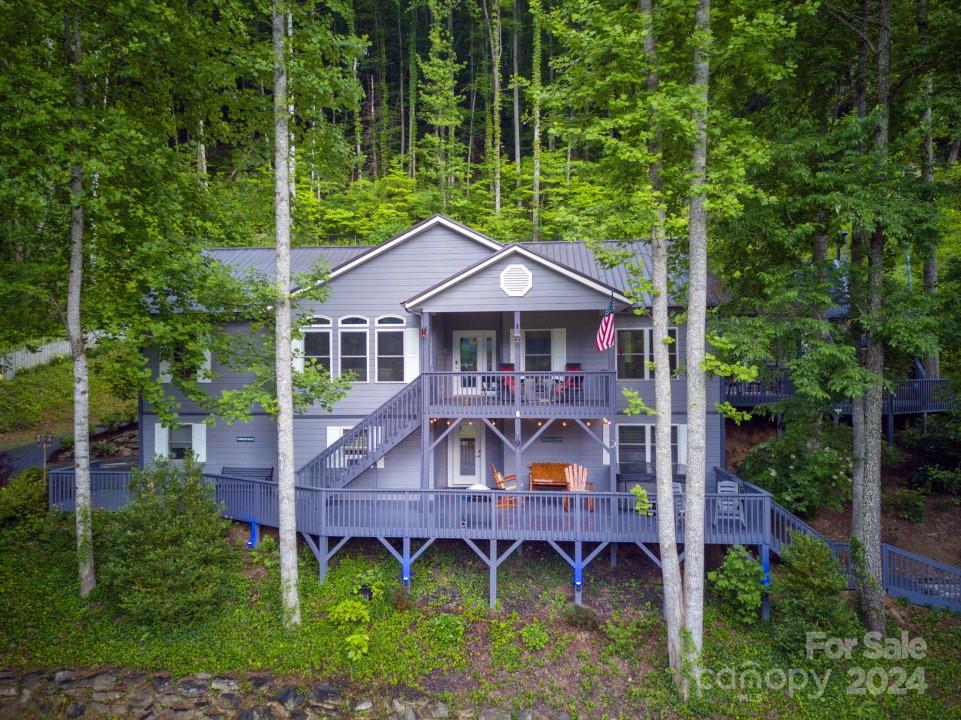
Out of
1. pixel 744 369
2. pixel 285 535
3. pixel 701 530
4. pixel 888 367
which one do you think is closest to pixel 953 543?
pixel 888 367

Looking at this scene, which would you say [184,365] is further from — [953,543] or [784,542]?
[953,543]

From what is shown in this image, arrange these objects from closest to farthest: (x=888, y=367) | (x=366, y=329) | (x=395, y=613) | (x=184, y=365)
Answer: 1. (x=395, y=613)
2. (x=888, y=367)
3. (x=184, y=365)
4. (x=366, y=329)

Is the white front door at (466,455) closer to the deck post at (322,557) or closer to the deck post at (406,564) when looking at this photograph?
the deck post at (406,564)

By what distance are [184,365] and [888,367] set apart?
50.4 feet

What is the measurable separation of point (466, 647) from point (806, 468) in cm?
864

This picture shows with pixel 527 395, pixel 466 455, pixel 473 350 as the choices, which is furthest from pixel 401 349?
pixel 527 395

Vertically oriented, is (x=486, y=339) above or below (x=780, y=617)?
above

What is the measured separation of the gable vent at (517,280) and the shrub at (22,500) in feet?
40.5

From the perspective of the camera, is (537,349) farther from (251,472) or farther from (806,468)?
(251,472)

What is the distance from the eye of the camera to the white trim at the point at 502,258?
12.4m

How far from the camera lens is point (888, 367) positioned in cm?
1089

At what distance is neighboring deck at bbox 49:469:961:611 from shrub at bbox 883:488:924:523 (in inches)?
A: 123

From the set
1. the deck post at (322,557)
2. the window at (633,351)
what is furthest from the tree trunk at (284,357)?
the window at (633,351)

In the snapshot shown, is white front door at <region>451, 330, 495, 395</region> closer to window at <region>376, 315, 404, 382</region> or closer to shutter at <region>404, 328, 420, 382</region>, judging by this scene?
shutter at <region>404, 328, 420, 382</region>
